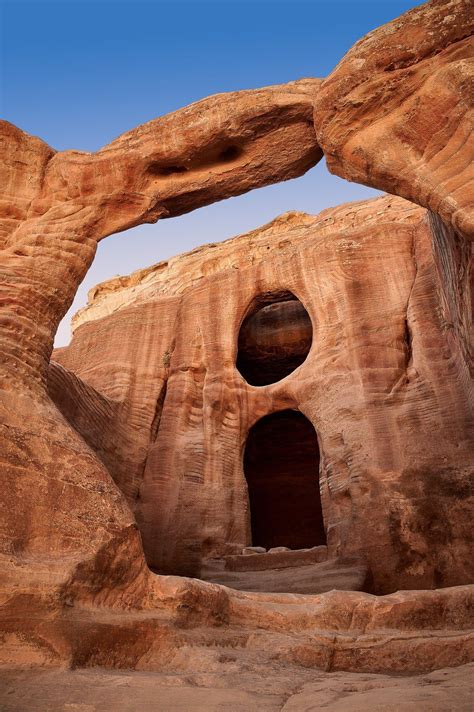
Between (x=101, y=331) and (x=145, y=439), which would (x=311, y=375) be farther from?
(x=101, y=331)

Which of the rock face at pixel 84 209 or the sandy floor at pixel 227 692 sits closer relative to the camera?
the sandy floor at pixel 227 692

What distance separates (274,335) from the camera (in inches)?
592

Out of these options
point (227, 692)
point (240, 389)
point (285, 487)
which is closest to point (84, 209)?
point (227, 692)

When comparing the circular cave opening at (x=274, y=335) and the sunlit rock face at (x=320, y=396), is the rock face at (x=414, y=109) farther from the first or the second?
the circular cave opening at (x=274, y=335)

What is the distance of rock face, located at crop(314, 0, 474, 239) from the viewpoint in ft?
18.9

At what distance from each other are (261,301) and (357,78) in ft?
27.8

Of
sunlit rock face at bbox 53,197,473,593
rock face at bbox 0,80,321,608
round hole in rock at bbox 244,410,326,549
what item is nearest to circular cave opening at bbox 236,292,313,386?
sunlit rock face at bbox 53,197,473,593

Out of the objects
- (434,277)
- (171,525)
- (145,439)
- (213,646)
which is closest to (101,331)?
(145,439)

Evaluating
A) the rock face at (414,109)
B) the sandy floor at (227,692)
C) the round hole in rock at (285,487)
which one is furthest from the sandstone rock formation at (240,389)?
the round hole in rock at (285,487)

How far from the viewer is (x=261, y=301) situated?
1466cm

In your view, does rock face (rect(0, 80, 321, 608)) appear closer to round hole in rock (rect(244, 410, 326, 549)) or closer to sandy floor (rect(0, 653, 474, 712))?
sandy floor (rect(0, 653, 474, 712))

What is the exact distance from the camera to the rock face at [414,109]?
5.77 m

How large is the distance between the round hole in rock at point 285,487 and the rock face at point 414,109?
34.5ft

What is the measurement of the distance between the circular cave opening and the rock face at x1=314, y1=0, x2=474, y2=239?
787 cm
